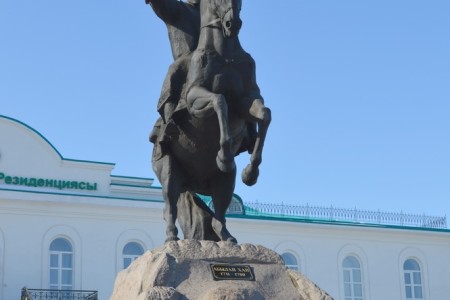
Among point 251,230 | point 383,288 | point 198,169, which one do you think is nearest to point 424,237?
point 383,288

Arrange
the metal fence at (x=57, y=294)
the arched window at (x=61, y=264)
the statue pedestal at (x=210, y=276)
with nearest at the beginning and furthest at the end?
1. the statue pedestal at (x=210, y=276)
2. the metal fence at (x=57, y=294)
3. the arched window at (x=61, y=264)

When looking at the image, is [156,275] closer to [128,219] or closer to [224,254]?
[224,254]

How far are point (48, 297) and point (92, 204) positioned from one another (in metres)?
3.18

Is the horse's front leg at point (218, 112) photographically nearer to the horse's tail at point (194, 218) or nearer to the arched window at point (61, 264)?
the horse's tail at point (194, 218)

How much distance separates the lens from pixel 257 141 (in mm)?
6855

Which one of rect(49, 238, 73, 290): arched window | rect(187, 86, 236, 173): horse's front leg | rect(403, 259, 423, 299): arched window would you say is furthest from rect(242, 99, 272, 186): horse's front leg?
rect(403, 259, 423, 299): arched window

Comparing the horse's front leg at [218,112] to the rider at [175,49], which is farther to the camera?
the rider at [175,49]

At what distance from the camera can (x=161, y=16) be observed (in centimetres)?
749

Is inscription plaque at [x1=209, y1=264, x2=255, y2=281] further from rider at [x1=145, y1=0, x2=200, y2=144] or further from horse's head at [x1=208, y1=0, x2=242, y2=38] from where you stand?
horse's head at [x1=208, y1=0, x2=242, y2=38]

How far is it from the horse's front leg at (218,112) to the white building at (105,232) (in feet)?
63.6

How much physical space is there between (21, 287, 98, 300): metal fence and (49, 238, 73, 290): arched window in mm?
429

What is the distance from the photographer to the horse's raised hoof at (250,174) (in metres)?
6.89

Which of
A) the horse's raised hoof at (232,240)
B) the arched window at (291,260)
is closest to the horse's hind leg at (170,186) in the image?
the horse's raised hoof at (232,240)

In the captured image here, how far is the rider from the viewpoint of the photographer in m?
7.24
